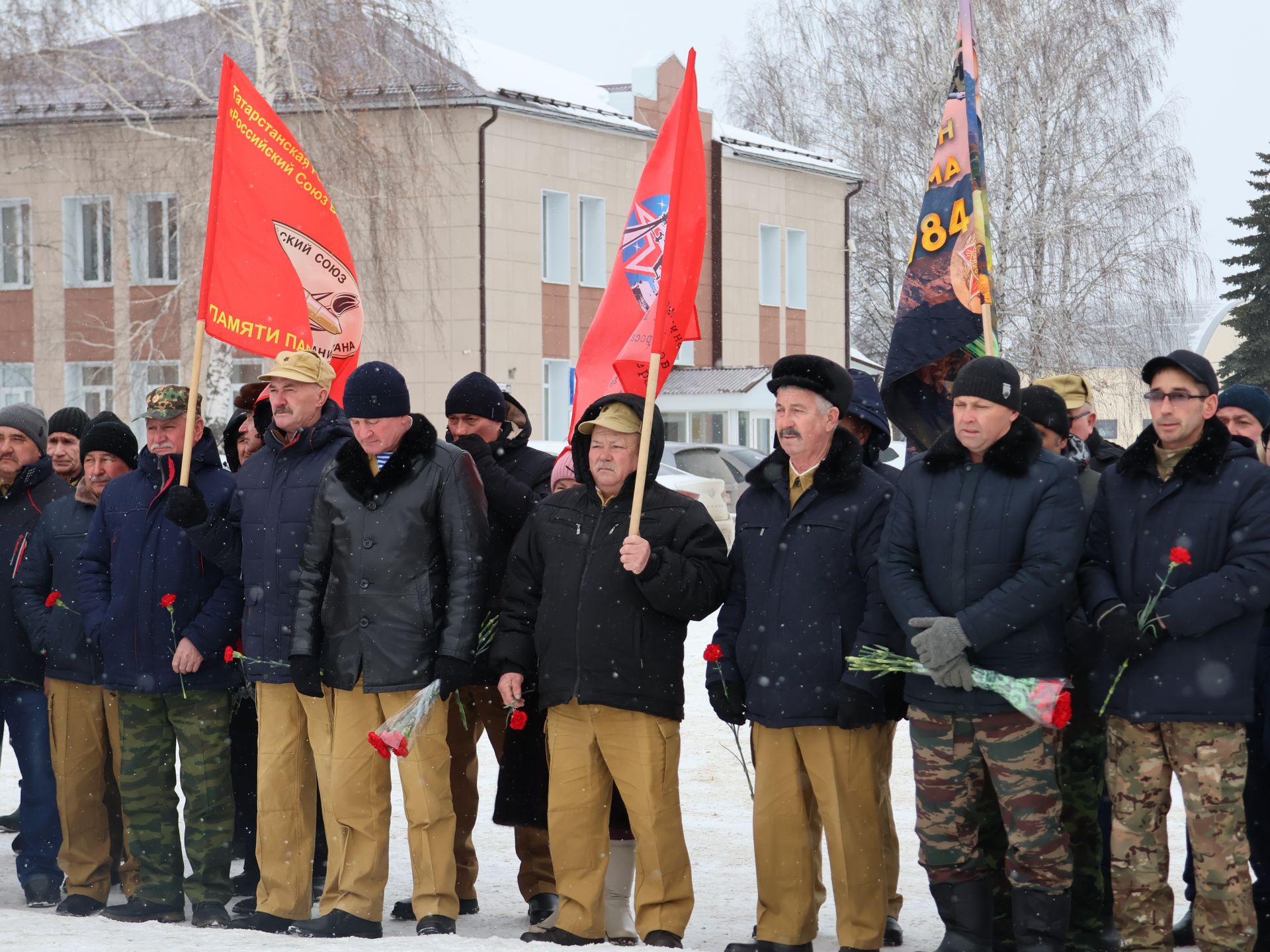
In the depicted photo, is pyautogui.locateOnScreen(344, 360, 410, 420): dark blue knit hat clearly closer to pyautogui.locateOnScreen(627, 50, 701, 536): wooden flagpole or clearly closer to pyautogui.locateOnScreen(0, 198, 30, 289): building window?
pyautogui.locateOnScreen(627, 50, 701, 536): wooden flagpole

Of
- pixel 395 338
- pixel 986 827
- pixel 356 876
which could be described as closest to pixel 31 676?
pixel 356 876

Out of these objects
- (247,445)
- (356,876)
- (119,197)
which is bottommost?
(356,876)

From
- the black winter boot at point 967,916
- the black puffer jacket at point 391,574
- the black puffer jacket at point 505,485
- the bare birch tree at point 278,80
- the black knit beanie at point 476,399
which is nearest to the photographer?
the black winter boot at point 967,916

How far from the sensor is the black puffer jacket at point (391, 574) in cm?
617

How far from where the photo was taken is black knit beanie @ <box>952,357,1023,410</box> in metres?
5.52

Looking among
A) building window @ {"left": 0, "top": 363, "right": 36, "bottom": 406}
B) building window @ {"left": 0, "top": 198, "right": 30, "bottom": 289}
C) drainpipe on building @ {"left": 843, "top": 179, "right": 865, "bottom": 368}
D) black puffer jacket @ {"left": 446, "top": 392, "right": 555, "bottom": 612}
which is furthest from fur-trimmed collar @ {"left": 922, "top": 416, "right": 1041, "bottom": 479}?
drainpipe on building @ {"left": 843, "top": 179, "right": 865, "bottom": 368}

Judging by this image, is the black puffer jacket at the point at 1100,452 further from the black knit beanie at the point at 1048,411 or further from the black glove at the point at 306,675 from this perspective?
the black glove at the point at 306,675

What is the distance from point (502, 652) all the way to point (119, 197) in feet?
67.8

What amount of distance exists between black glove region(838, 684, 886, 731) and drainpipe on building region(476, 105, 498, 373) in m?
21.0

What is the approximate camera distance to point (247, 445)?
7.46m

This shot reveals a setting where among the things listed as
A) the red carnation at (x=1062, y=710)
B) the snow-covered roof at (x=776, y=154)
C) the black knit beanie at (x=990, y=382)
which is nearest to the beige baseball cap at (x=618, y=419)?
the black knit beanie at (x=990, y=382)

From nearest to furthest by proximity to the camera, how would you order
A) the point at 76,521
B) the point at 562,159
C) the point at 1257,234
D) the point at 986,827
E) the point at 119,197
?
the point at 986,827 < the point at 76,521 < the point at 119,197 < the point at 562,159 < the point at 1257,234

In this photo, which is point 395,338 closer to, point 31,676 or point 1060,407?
point 31,676

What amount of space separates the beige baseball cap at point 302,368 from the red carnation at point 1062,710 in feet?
10.3
